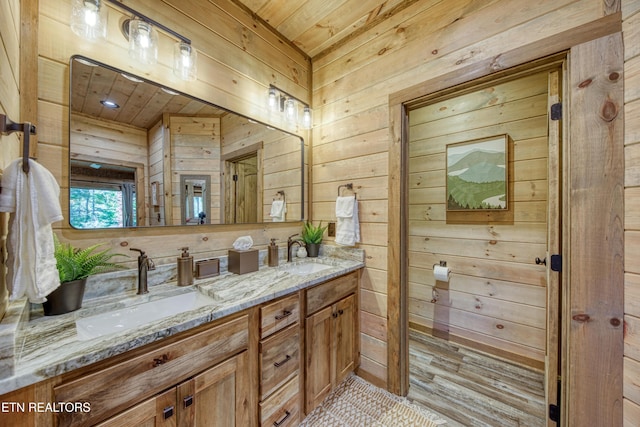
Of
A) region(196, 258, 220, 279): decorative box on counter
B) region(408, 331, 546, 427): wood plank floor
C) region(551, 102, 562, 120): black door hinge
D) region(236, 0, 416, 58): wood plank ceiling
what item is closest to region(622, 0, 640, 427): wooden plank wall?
region(551, 102, 562, 120): black door hinge

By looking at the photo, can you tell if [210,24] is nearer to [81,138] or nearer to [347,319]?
[81,138]

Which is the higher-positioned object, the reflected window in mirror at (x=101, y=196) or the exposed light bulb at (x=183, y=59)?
the exposed light bulb at (x=183, y=59)

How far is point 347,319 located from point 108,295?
4.60ft

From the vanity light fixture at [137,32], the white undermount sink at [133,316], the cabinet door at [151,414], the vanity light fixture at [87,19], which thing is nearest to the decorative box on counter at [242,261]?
the white undermount sink at [133,316]

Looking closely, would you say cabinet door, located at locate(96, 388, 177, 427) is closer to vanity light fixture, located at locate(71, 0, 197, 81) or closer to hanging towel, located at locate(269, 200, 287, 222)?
hanging towel, located at locate(269, 200, 287, 222)

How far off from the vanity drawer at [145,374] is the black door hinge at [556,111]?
181 cm

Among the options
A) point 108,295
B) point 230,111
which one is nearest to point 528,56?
point 230,111

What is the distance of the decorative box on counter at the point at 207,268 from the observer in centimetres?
145

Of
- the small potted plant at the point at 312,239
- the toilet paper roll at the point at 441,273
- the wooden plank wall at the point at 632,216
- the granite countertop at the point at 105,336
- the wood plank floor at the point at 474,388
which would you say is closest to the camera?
the granite countertop at the point at 105,336

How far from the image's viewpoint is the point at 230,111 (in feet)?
5.50

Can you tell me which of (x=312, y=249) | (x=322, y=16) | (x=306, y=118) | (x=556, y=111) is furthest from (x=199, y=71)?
(x=556, y=111)

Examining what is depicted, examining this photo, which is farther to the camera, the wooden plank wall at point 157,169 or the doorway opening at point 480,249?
the doorway opening at point 480,249

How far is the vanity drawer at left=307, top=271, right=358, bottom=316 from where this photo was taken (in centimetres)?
146

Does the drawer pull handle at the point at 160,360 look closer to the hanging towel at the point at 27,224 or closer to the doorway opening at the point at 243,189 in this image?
the hanging towel at the point at 27,224
